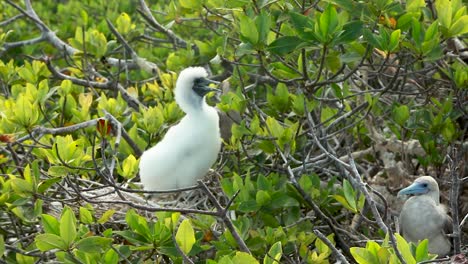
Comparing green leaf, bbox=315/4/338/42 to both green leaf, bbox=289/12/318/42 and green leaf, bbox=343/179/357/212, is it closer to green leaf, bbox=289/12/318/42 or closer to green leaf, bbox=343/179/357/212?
green leaf, bbox=289/12/318/42

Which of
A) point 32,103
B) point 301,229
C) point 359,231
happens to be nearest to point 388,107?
point 359,231

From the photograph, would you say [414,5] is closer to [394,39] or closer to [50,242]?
[394,39]

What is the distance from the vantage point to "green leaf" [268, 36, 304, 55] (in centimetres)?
349

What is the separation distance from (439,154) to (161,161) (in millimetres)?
1301

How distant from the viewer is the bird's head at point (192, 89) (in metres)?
4.17

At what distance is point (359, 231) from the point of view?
13.5ft

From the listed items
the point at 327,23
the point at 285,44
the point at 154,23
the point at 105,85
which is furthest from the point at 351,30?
the point at 105,85

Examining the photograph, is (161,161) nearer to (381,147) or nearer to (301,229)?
(301,229)

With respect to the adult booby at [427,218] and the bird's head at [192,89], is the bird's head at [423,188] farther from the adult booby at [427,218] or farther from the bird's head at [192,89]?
the bird's head at [192,89]

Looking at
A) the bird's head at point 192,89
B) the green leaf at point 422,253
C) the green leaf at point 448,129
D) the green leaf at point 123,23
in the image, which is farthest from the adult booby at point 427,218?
the green leaf at point 123,23

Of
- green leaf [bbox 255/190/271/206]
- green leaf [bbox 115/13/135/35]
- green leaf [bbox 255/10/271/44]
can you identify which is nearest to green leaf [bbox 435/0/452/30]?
green leaf [bbox 255/10/271/44]

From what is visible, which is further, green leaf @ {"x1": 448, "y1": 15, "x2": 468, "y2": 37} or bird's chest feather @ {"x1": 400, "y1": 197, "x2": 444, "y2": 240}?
bird's chest feather @ {"x1": 400, "y1": 197, "x2": 444, "y2": 240}

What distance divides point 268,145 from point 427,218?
781 mm

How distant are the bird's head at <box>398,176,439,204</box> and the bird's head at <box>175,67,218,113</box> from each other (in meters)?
1.00
